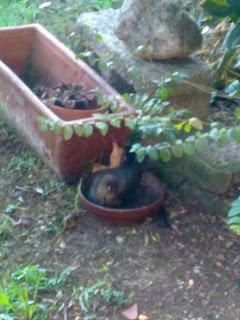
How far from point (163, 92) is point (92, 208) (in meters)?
0.56

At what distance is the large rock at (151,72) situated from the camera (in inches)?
152

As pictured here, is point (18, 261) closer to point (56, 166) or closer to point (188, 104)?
point (56, 166)

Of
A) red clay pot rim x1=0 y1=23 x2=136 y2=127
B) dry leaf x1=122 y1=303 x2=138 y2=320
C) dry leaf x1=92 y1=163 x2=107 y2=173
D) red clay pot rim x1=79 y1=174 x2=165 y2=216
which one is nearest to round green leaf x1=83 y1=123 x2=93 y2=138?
red clay pot rim x1=0 y1=23 x2=136 y2=127

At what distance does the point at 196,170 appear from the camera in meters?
3.72

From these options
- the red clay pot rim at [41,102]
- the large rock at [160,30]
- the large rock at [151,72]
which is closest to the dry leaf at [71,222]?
the red clay pot rim at [41,102]

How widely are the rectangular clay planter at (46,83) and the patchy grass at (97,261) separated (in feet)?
0.45

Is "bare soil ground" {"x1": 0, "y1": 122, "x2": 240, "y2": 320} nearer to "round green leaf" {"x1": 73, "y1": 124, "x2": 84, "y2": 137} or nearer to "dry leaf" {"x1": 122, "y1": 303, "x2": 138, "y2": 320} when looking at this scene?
"dry leaf" {"x1": 122, "y1": 303, "x2": 138, "y2": 320}

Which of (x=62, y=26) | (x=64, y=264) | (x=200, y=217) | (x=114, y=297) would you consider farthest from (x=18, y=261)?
(x=62, y=26)

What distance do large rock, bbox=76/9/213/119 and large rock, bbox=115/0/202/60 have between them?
0.05 meters

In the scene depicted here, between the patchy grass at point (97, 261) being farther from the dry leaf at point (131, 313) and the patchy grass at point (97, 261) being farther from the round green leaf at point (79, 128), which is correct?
the round green leaf at point (79, 128)

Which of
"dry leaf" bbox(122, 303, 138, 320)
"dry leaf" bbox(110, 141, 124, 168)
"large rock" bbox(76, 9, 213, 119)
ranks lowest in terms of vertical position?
"dry leaf" bbox(122, 303, 138, 320)

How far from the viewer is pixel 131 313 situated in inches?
125

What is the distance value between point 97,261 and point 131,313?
333 mm

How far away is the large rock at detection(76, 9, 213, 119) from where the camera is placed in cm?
387
